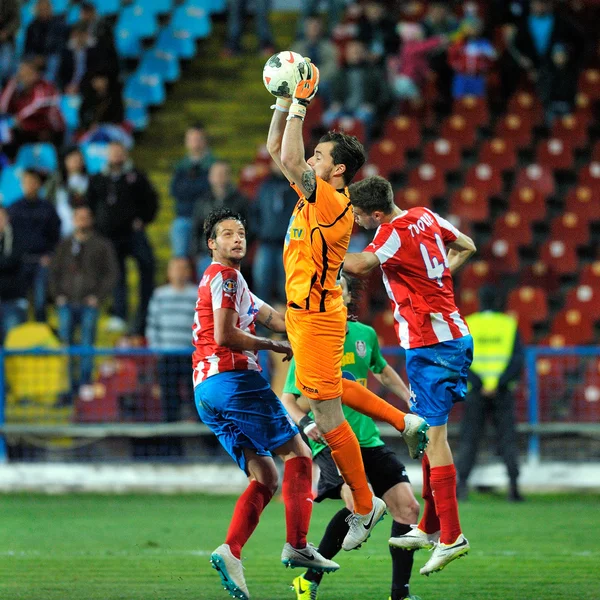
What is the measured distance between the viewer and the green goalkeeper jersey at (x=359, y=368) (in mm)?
7266

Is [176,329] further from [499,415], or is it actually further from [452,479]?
[452,479]

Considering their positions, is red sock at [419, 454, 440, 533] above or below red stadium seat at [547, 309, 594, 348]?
below

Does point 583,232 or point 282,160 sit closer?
point 282,160

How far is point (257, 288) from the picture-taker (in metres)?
14.0

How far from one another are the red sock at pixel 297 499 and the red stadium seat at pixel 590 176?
10.0 metres

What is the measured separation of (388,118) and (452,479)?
421 inches

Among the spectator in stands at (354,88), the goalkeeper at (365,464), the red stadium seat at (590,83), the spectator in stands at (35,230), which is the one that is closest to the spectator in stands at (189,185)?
the spectator in stands at (35,230)

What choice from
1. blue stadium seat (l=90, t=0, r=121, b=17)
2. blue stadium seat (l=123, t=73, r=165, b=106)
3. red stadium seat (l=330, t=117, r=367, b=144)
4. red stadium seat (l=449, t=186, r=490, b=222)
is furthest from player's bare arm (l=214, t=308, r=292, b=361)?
blue stadium seat (l=90, t=0, r=121, b=17)

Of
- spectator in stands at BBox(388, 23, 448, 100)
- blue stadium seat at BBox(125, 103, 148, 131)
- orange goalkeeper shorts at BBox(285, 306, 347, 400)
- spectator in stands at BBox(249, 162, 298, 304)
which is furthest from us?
blue stadium seat at BBox(125, 103, 148, 131)

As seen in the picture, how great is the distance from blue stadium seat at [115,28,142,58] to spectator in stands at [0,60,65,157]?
226 centimetres

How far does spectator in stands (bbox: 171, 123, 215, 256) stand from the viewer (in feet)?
47.7

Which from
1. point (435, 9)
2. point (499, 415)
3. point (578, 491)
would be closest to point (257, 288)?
point (499, 415)

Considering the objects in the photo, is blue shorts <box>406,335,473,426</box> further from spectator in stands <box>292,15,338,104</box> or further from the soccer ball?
spectator in stands <box>292,15,338,104</box>

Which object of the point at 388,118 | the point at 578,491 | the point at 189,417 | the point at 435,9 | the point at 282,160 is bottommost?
the point at 578,491
